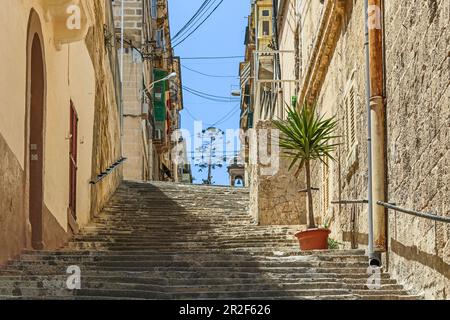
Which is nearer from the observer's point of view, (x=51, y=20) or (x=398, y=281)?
(x=398, y=281)

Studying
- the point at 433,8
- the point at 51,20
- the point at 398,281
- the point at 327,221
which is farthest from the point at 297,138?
the point at 433,8

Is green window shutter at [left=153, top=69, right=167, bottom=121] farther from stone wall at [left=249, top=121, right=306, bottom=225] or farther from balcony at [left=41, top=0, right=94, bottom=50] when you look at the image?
balcony at [left=41, top=0, right=94, bottom=50]

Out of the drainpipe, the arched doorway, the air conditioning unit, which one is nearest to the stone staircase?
the drainpipe

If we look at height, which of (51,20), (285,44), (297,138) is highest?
(285,44)

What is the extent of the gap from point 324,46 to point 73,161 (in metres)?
3.90

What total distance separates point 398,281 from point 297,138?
161 inches

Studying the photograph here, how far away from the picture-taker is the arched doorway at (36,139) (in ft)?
37.9

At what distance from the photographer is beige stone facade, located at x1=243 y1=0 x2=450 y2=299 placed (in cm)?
792

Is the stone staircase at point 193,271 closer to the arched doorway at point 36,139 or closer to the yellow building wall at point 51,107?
the yellow building wall at point 51,107

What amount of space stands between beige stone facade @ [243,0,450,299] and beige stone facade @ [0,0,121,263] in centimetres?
334
